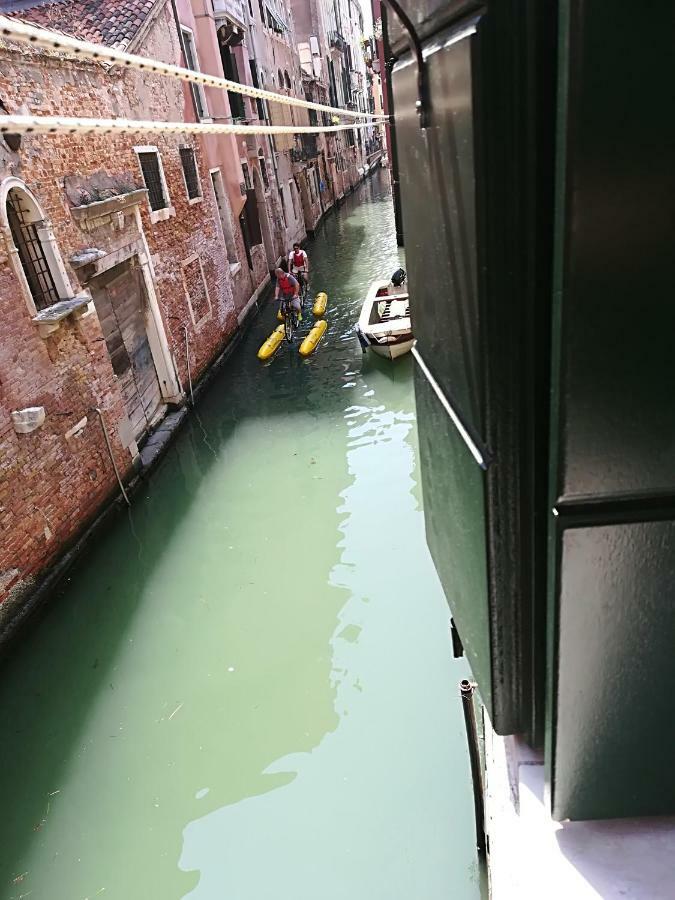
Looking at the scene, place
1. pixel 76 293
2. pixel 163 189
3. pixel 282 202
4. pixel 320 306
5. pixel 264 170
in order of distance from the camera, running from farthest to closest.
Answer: pixel 282 202 < pixel 264 170 < pixel 320 306 < pixel 163 189 < pixel 76 293

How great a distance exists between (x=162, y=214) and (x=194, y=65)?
4.32 m

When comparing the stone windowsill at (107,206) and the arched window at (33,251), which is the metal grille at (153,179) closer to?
the stone windowsill at (107,206)

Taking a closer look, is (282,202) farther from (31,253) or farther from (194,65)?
(31,253)

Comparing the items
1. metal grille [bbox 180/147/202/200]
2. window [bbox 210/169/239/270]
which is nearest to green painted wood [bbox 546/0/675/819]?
metal grille [bbox 180/147/202/200]

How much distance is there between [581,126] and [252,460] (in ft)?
25.1

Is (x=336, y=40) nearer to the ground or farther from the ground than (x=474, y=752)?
farther from the ground

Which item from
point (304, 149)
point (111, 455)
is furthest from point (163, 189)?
point (304, 149)

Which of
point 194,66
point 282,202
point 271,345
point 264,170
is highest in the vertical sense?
point 194,66

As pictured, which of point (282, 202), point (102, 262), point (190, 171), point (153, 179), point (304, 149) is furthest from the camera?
point (304, 149)

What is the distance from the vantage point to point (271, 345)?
11.9 meters

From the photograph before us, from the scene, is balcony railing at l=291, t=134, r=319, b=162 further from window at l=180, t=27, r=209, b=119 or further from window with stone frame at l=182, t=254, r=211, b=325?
window with stone frame at l=182, t=254, r=211, b=325

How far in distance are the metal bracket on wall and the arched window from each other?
18.6ft

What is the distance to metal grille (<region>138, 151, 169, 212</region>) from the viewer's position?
365 inches

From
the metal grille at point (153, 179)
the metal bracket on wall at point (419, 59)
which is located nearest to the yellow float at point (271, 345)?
the metal grille at point (153, 179)
